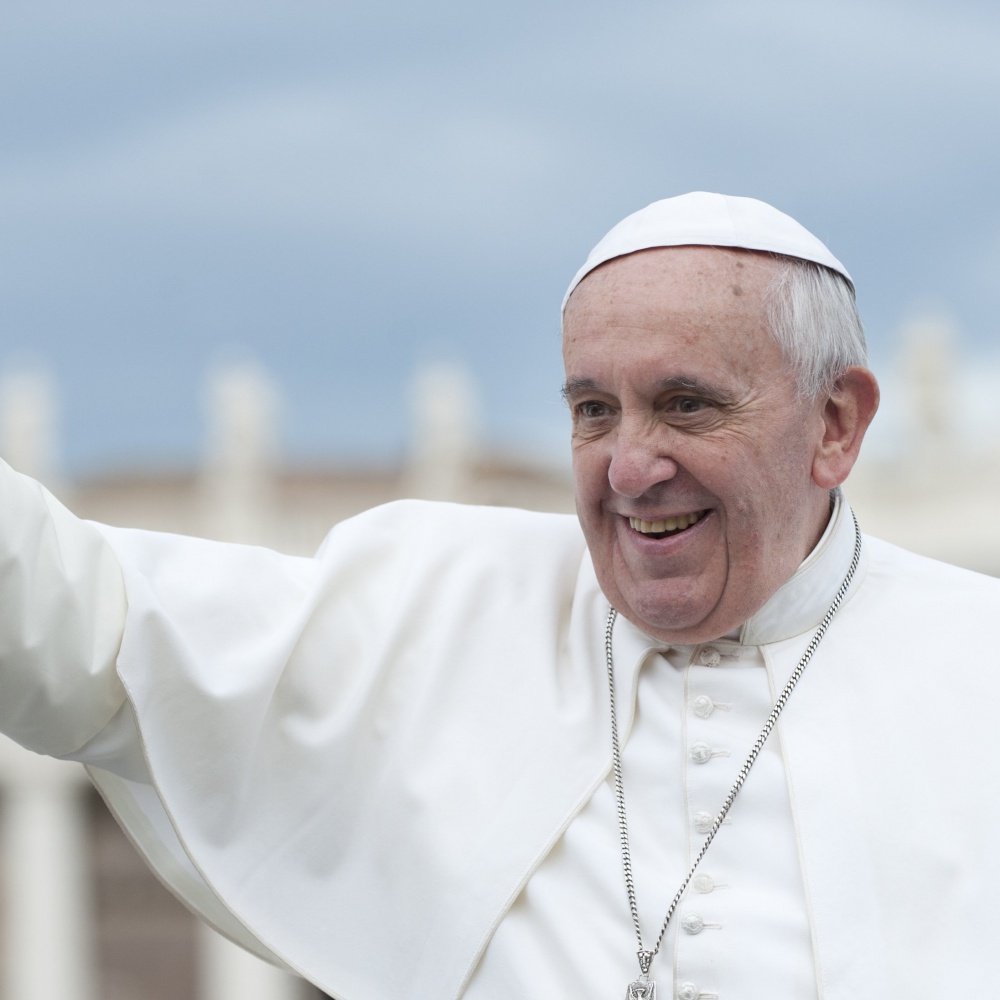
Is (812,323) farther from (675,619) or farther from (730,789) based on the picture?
(730,789)

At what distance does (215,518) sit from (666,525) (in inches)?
901

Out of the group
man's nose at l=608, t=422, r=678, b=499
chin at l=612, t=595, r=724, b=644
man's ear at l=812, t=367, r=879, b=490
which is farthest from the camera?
man's ear at l=812, t=367, r=879, b=490

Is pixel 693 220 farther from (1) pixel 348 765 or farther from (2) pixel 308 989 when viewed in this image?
(2) pixel 308 989

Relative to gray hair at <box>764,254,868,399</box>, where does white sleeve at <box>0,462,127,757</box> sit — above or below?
below

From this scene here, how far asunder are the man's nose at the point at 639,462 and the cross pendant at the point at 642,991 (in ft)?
2.80

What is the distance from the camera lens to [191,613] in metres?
3.25

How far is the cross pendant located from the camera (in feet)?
9.54

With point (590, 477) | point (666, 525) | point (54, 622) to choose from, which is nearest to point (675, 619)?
point (666, 525)

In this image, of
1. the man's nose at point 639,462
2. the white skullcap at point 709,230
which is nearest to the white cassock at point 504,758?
the man's nose at point 639,462

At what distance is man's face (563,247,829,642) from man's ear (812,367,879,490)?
5 centimetres

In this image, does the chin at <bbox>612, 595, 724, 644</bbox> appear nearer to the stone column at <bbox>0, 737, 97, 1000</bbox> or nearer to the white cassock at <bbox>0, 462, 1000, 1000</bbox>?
the white cassock at <bbox>0, 462, 1000, 1000</bbox>

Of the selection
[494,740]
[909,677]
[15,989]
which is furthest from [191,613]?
[15,989]

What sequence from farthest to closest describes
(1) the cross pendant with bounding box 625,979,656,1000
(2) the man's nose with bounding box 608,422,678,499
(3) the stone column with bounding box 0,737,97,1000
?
1. (3) the stone column with bounding box 0,737,97,1000
2. (2) the man's nose with bounding box 608,422,678,499
3. (1) the cross pendant with bounding box 625,979,656,1000

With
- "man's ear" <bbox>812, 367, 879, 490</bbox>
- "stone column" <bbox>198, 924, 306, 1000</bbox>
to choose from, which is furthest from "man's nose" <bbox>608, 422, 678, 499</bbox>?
"stone column" <bbox>198, 924, 306, 1000</bbox>
